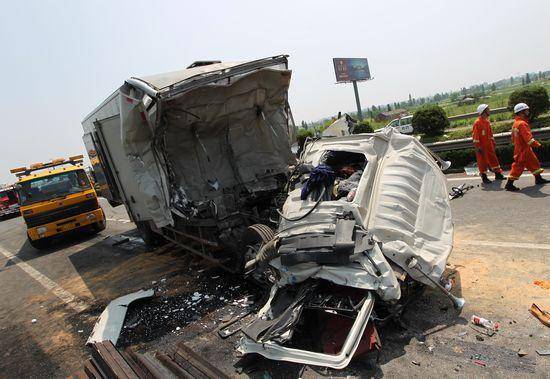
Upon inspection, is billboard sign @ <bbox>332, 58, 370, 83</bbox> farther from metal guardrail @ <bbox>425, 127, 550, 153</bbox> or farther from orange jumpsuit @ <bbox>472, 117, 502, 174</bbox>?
orange jumpsuit @ <bbox>472, 117, 502, 174</bbox>

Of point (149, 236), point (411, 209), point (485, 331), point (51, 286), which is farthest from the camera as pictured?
point (149, 236)

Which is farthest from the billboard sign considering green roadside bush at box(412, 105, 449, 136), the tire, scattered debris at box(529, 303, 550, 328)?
scattered debris at box(529, 303, 550, 328)

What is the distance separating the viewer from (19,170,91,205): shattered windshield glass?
11.0 metres

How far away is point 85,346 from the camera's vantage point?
15.9 feet

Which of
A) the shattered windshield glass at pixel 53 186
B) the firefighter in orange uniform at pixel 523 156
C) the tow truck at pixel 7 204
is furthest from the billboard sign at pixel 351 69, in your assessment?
the firefighter in orange uniform at pixel 523 156

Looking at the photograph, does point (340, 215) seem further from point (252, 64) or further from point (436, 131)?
point (436, 131)

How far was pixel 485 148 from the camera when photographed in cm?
834

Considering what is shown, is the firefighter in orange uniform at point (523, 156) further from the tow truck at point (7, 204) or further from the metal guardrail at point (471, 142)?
the tow truck at point (7, 204)

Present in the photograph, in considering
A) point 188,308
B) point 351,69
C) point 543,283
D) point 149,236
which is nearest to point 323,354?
point 543,283

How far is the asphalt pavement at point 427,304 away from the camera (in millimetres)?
3219

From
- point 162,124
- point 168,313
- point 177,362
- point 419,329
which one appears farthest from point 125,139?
point 419,329

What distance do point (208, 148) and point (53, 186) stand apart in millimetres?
6541

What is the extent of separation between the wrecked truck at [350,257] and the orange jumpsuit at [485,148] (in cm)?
434

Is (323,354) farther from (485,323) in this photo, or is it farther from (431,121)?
(431,121)
